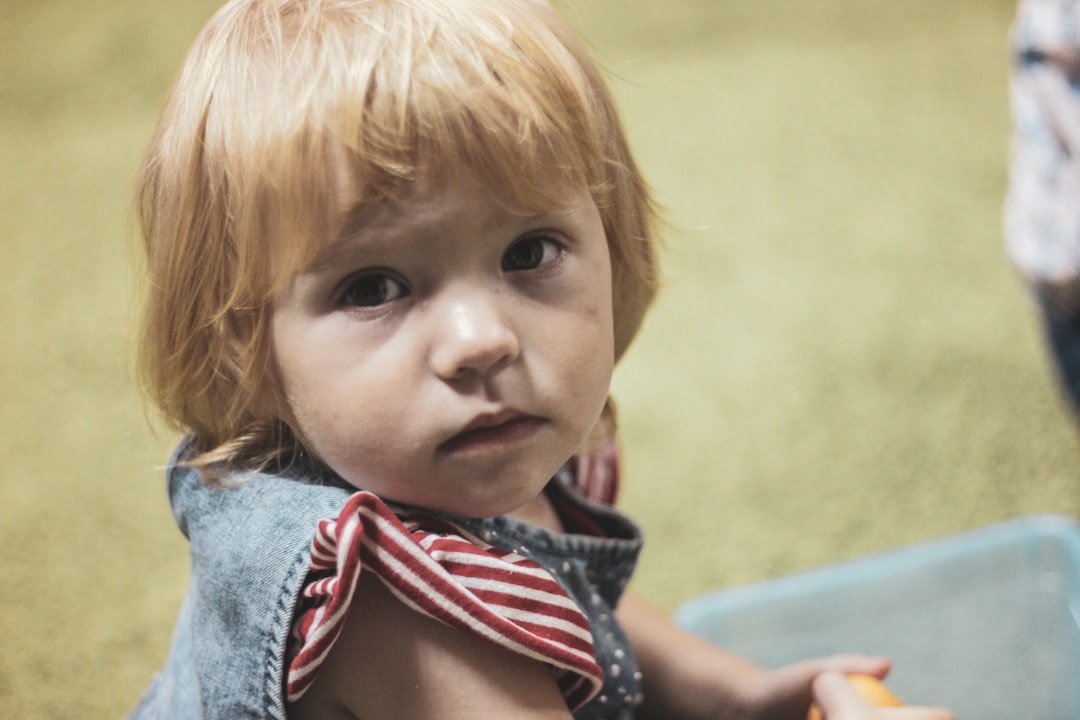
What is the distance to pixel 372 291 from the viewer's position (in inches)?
18.1

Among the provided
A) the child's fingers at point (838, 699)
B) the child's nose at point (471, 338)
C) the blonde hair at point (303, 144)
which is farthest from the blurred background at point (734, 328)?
the child's fingers at point (838, 699)

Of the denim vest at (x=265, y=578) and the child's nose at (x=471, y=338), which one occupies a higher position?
the child's nose at (x=471, y=338)

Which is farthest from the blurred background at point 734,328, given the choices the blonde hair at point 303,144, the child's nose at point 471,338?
the child's nose at point 471,338

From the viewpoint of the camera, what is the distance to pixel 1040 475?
1.05m

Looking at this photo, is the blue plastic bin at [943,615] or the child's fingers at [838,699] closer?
the child's fingers at [838,699]

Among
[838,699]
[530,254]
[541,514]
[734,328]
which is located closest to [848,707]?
[838,699]

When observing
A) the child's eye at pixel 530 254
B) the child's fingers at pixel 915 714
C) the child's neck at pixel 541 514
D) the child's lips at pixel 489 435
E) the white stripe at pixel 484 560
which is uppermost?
Result: the child's eye at pixel 530 254

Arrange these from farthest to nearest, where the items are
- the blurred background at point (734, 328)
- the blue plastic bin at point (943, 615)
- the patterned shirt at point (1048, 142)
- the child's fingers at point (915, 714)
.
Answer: the blurred background at point (734, 328) → the blue plastic bin at point (943, 615) → the patterned shirt at point (1048, 142) → the child's fingers at point (915, 714)

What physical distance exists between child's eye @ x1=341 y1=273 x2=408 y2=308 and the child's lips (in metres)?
0.06

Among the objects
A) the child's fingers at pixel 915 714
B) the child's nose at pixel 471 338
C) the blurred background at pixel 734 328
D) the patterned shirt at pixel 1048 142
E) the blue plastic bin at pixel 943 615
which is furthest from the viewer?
the blurred background at pixel 734 328

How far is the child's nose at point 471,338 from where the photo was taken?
44cm

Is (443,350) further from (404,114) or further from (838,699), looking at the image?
(838,699)

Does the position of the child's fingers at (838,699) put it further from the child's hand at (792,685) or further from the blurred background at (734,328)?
the blurred background at (734,328)

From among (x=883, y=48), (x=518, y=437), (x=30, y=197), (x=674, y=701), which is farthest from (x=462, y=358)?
(x=883, y=48)
